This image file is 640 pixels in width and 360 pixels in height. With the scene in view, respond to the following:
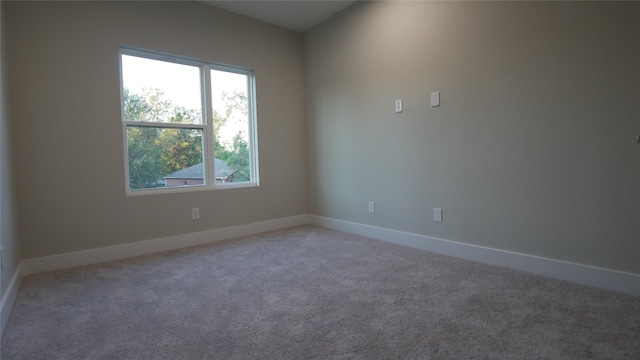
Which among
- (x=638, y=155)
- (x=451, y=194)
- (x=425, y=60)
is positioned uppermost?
(x=425, y=60)

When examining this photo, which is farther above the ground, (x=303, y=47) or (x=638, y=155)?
(x=303, y=47)

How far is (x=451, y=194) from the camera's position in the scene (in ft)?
8.82

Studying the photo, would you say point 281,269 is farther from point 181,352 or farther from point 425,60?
point 425,60

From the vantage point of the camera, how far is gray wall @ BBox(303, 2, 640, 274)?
6.17ft

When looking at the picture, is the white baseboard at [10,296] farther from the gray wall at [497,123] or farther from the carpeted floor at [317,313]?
the gray wall at [497,123]

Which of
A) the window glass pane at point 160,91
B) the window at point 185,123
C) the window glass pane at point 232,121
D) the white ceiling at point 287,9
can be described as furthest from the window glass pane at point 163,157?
the white ceiling at point 287,9

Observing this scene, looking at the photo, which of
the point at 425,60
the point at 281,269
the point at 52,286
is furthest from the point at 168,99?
the point at 425,60

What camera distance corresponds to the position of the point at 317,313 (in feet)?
5.62

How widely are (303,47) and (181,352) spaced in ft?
12.1

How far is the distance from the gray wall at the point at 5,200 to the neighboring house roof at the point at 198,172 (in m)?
1.17

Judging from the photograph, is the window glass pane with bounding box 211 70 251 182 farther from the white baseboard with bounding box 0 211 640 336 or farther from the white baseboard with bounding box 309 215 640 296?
the white baseboard with bounding box 309 215 640 296

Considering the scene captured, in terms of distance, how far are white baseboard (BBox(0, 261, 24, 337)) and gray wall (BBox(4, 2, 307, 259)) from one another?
1.01 feet

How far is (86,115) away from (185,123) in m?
0.84

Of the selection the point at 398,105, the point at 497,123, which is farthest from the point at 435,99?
the point at 497,123
